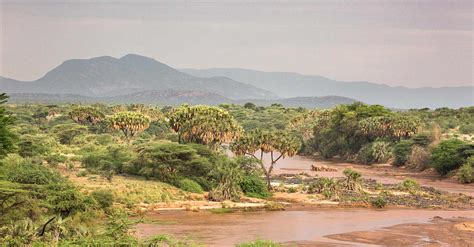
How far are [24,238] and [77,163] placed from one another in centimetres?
3959

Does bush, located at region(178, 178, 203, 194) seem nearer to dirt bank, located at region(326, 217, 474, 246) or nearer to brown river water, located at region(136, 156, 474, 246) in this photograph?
brown river water, located at region(136, 156, 474, 246)

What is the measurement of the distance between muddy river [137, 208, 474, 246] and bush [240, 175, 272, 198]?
5756mm

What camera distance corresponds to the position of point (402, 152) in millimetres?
89312

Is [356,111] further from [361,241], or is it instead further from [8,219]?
[8,219]

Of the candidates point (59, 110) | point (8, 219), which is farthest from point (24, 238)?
point (59, 110)

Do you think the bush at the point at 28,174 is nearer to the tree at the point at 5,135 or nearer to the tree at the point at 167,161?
the tree at the point at 167,161

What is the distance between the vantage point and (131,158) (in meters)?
61.5

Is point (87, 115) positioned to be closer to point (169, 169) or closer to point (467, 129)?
point (169, 169)

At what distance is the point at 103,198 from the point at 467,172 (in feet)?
135

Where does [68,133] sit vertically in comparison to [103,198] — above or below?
above

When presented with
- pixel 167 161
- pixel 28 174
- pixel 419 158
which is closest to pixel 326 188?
pixel 167 161

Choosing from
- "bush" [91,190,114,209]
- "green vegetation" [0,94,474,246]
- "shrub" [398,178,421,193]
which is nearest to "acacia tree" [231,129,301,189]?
"green vegetation" [0,94,474,246]

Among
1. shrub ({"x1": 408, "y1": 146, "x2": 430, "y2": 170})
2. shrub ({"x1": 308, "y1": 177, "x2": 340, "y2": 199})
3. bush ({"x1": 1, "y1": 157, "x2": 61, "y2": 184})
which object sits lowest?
shrub ({"x1": 308, "y1": 177, "x2": 340, "y2": 199})

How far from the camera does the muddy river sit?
42.2 metres
